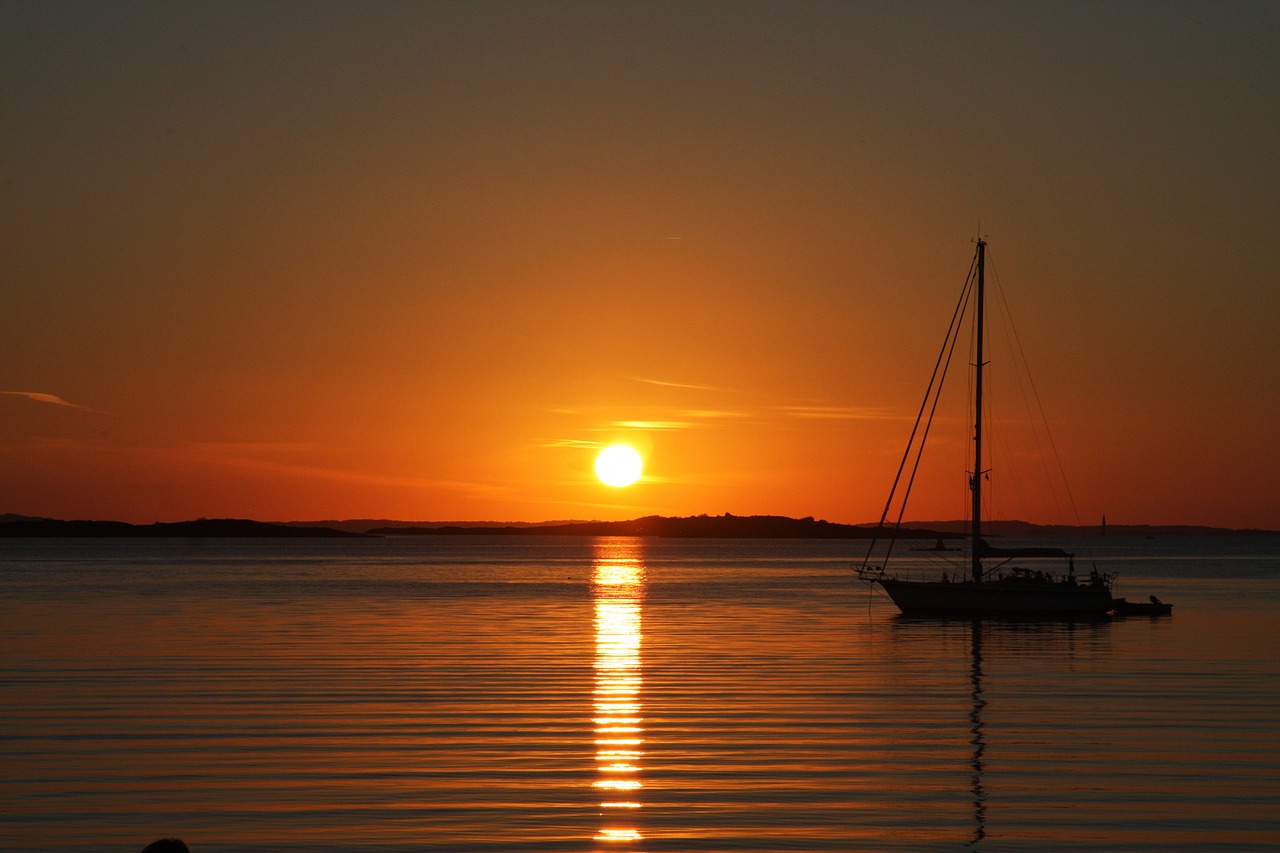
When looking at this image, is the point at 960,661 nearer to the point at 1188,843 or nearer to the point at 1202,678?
the point at 1202,678

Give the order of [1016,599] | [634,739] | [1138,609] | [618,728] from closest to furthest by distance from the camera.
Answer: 1. [634,739]
2. [618,728]
3. [1016,599]
4. [1138,609]

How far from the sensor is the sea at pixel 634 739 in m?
18.3

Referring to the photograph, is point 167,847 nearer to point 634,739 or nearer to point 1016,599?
point 634,739

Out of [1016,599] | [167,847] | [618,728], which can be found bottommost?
[618,728]

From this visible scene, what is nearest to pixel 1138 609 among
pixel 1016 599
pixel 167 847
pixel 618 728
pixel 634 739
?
pixel 1016 599

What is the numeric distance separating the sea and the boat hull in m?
4.84

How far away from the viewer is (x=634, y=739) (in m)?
25.5

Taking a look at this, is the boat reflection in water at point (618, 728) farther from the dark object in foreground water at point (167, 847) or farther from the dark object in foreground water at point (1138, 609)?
the dark object in foreground water at point (1138, 609)

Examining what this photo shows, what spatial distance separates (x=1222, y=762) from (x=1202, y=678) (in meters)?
15.5

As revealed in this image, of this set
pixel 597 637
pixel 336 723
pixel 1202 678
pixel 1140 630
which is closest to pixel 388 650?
pixel 597 637

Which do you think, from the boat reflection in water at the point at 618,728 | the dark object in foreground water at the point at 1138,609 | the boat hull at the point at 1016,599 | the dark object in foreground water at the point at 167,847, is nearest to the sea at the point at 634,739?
the boat reflection in water at the point at 618,728

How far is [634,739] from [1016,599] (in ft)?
130

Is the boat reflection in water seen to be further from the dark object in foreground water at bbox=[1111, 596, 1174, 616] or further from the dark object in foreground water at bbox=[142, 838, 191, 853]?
the dark object in foreground water at bbox=[1111, 596, 1174, 616]

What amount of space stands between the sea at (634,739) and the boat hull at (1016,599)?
4.84m
